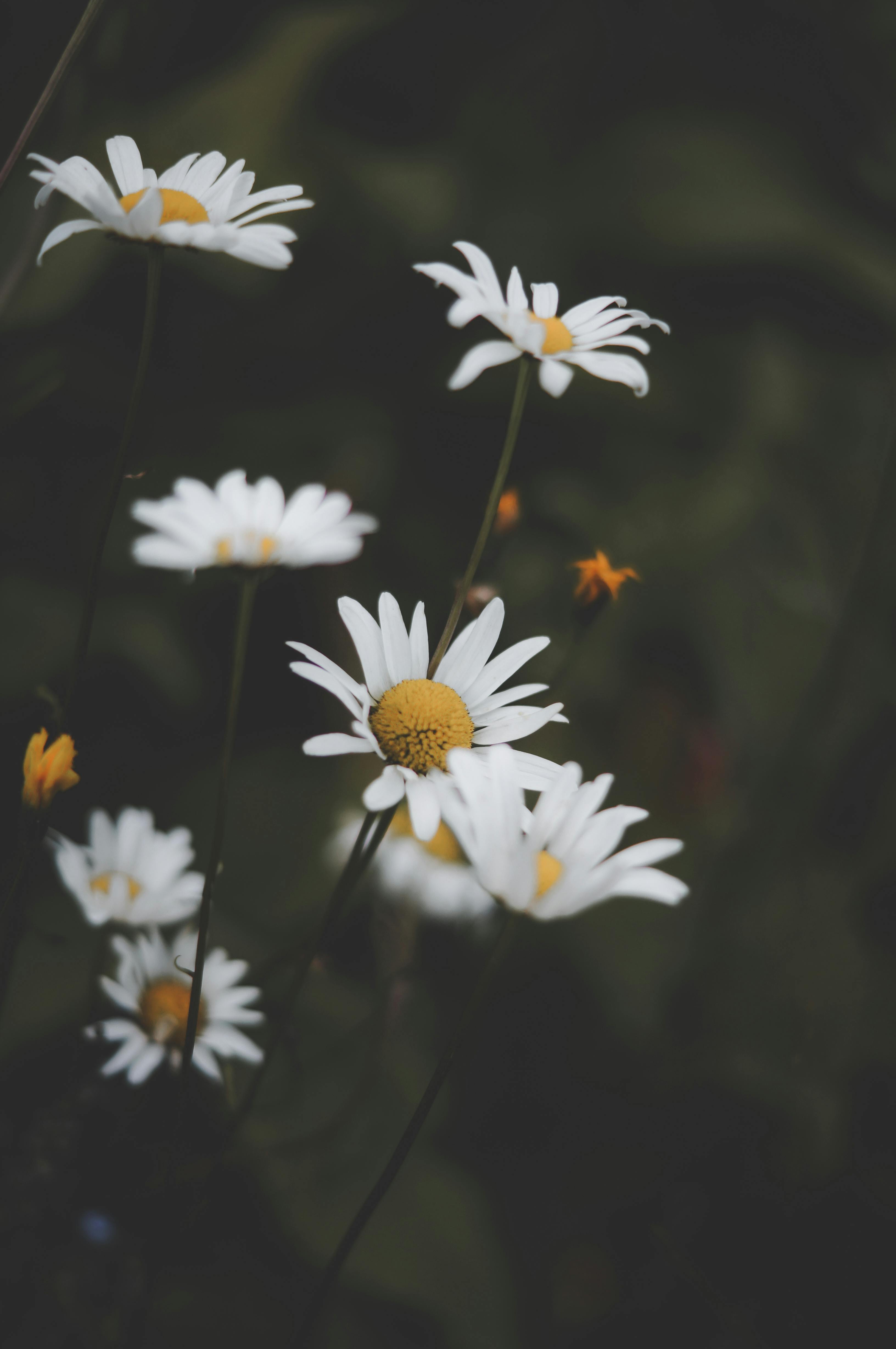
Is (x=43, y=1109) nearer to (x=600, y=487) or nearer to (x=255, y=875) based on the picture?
(x=255, y=875)

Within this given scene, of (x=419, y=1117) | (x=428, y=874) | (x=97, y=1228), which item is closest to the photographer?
(x=419, y=1117)

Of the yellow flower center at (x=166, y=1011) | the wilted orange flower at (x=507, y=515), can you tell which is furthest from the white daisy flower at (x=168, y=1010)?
the wilted orange flower at (x=507, y=515)

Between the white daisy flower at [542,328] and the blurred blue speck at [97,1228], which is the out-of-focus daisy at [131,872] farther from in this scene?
the white daisy flower at [542,328]

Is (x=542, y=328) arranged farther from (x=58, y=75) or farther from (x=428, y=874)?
(x=428, y=874)

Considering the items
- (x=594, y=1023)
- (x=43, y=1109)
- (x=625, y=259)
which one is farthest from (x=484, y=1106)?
(x=625, y=259)

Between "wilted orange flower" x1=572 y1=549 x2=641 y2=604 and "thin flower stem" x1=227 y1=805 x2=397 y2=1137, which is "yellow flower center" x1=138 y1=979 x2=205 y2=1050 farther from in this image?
"wilted orange flower" x1=572 y1=549 x2=641 y2=604

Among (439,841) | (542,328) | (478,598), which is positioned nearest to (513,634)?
(439,841)

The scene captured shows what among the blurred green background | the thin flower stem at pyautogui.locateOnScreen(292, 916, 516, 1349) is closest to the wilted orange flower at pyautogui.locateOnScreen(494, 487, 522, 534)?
the blurred green background
